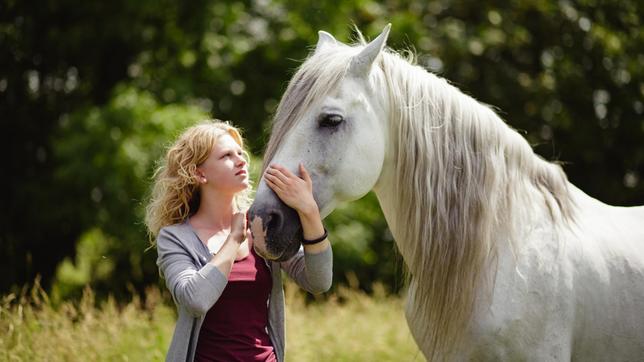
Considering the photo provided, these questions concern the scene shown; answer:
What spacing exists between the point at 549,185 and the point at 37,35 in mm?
7671

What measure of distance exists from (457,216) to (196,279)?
3.10 feet

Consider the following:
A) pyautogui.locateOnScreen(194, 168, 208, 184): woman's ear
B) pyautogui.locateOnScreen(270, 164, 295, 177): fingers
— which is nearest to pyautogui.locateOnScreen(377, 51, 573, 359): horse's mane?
pyautogui.locateOnScreen(270, 164, 295, 177): fingers

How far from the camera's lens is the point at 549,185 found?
2.46m

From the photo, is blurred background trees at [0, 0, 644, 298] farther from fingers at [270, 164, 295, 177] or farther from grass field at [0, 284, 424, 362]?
fingers at [270, 164, 295, 177]

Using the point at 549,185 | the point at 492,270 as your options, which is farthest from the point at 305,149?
the point at 549,185

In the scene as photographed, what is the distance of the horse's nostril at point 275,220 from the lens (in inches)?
82.2

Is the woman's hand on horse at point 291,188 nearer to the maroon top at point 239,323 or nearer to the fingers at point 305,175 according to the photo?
the fingers at point 305,175

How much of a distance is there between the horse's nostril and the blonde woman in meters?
0.06

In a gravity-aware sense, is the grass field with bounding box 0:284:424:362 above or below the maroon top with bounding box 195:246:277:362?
below

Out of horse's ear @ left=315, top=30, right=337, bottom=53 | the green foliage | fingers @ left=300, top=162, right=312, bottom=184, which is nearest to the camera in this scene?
fingers @ left=300, top=162, right=312, bottom=184

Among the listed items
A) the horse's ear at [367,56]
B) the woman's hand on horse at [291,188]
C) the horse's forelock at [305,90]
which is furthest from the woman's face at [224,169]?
the horse's ear at [367,56]

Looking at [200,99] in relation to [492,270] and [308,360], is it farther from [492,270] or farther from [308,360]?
[492,270]

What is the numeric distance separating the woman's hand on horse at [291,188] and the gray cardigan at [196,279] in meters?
0.20

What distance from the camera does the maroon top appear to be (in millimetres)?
2158
